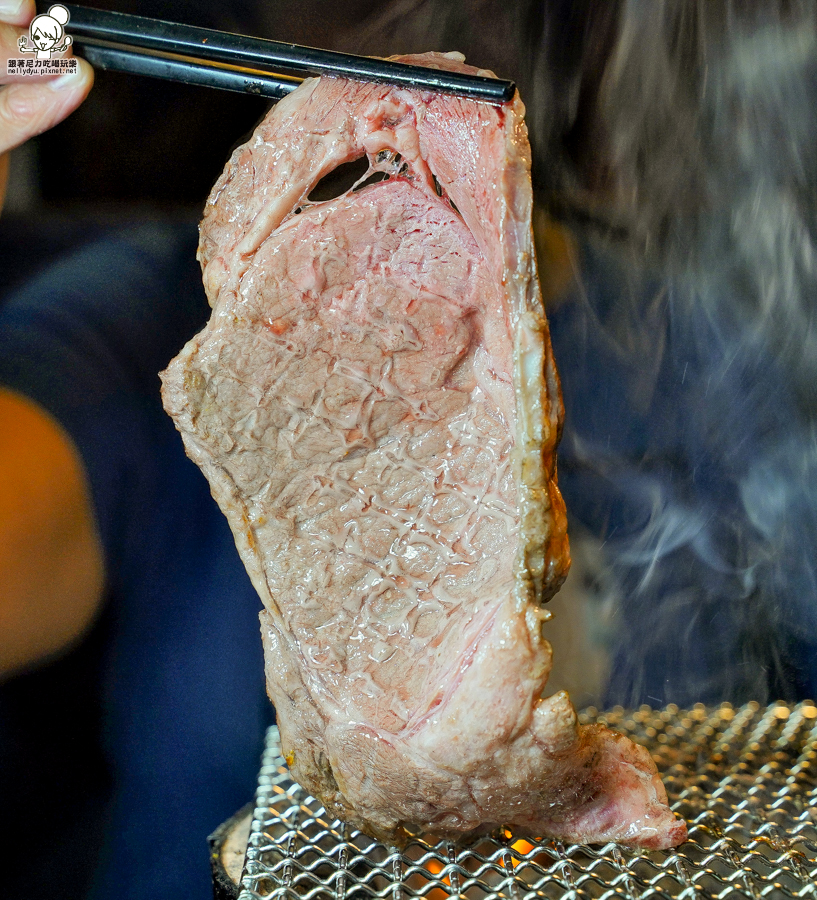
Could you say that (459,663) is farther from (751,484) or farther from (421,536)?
(751,484)

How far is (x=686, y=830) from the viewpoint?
4.68ft

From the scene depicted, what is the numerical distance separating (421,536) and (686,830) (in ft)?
2.63

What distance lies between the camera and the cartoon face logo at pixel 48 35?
3.80 feet

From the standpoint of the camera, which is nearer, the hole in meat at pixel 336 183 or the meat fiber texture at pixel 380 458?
the meat fiber texture at pixel 380 458

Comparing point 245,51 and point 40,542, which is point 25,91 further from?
point 40,542

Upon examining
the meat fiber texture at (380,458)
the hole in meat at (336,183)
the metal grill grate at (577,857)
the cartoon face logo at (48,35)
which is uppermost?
the cartoon face logo at (48,35)

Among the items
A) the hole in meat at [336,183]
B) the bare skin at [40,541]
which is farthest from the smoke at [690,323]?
the bare skin at [40,541]

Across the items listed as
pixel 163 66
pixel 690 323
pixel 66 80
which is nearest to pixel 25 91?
pixel 66 80

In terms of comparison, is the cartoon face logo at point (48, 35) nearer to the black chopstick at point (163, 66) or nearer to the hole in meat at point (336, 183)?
the black chopstick at point (163, 66)

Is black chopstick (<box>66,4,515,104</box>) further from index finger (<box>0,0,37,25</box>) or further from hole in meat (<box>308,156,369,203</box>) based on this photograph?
hole in meat (<box>308,156,369,203</box>)

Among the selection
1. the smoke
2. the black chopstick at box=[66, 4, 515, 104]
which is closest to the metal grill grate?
the smoke

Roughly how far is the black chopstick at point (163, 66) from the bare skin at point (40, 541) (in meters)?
0.71

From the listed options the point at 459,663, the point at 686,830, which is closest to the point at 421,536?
the point at 459,663

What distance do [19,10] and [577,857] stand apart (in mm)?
1869
